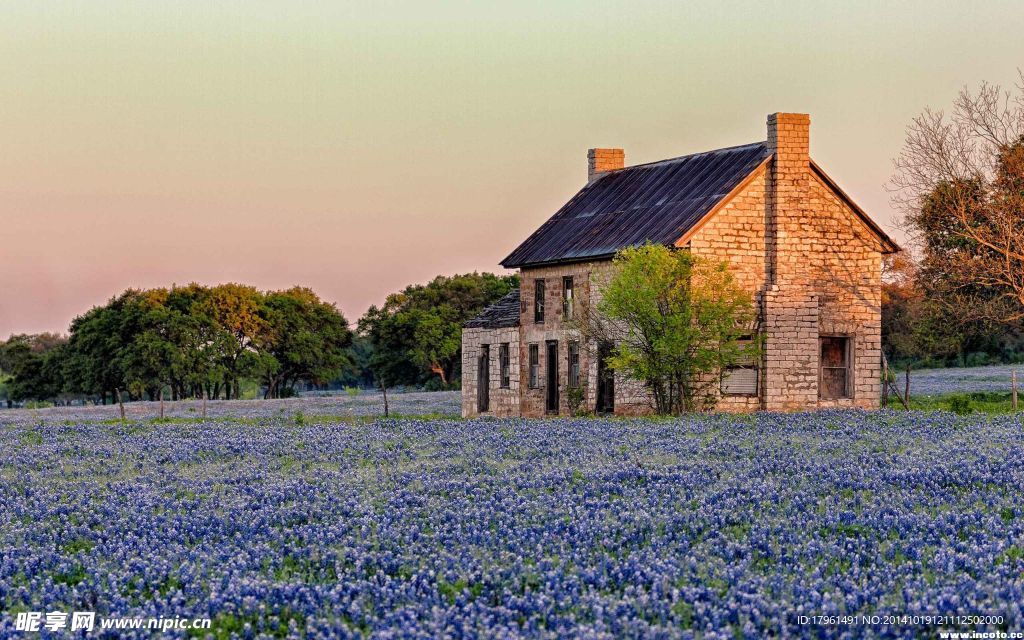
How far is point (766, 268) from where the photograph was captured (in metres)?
36.0

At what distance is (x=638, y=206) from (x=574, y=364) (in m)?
5.33

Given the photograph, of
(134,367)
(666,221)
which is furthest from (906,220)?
(134,367)

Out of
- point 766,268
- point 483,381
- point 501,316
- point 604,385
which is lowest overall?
point 604,385

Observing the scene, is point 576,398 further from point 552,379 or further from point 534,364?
point 534,364

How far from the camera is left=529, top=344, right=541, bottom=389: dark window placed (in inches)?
1581

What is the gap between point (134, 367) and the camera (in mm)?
79062

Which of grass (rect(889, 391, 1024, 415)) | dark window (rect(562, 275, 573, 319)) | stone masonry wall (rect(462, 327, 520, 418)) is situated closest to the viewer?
grass (rect(889, 391, 1024, 415))

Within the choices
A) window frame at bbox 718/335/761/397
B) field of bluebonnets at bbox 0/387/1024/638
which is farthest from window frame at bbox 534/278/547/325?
field of bluebonnets at bbox 0/387/1024/638

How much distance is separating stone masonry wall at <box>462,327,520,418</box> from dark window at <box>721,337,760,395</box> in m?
8.21

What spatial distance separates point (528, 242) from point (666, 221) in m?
6.95

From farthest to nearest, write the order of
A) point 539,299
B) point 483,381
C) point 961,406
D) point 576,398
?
point 483,381
point 539,299
point 576,398
point 961,406

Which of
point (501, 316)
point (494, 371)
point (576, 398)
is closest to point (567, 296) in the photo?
point (576, 398)

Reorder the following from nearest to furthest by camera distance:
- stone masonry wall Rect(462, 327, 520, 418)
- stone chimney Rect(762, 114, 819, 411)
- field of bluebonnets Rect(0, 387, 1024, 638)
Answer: field of bluebonnets Rect(0, 387, 1024, 638)
stone chimney Rect(762, 114, 819, 411)
stone masonry wall Rect(462, 327, 520, 418)

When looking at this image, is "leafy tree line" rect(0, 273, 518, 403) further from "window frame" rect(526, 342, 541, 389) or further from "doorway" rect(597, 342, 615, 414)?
"doorway" rect(597, 342, 615, 414)
